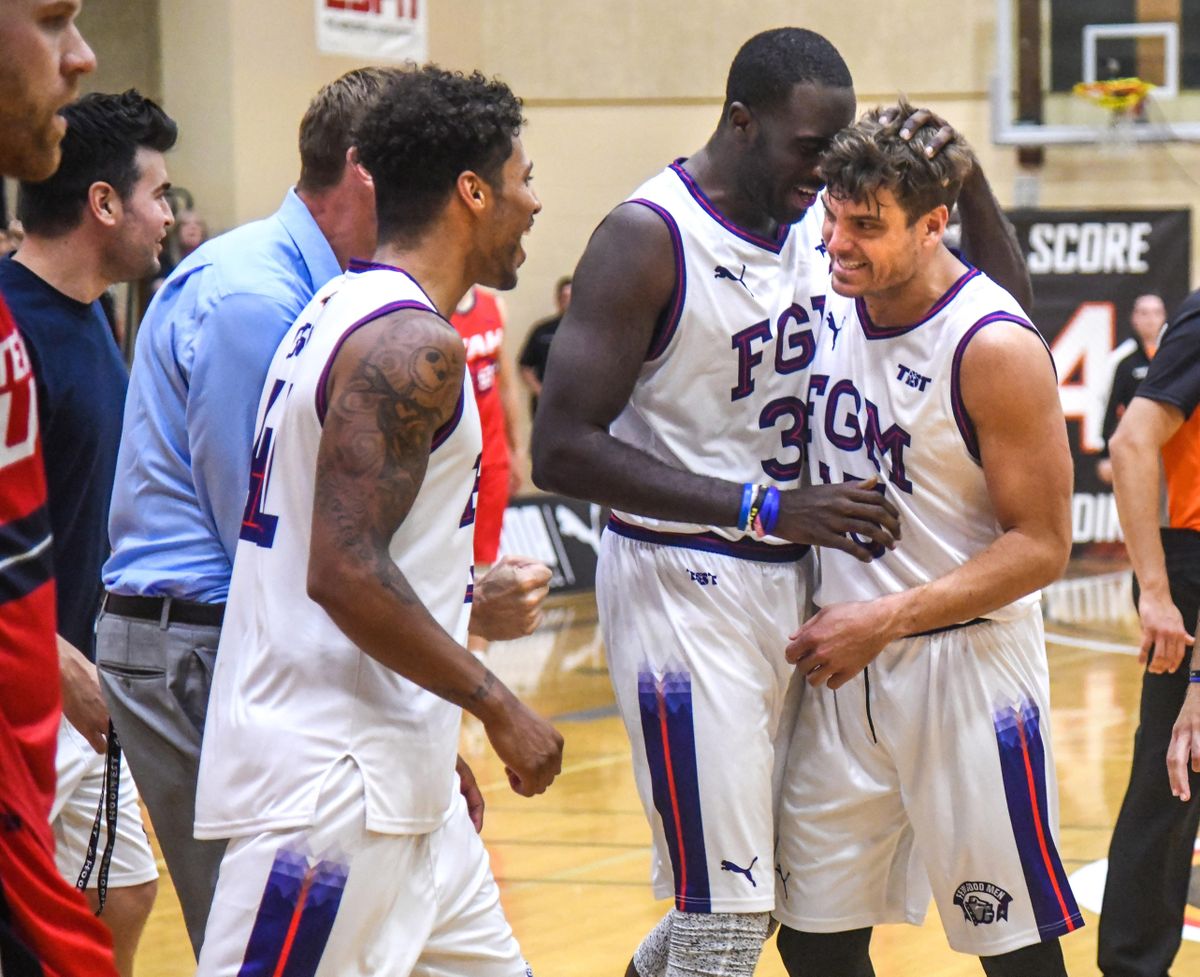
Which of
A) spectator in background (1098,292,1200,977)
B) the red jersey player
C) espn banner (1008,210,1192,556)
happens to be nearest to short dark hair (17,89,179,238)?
spectator in background (1098,292,1200,977)

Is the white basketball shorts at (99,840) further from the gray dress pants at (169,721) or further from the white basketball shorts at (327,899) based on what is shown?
the white basketball shorts at (327,899)

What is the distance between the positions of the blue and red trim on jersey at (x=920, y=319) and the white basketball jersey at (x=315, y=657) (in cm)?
108

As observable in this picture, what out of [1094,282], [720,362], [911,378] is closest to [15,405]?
[720,362]

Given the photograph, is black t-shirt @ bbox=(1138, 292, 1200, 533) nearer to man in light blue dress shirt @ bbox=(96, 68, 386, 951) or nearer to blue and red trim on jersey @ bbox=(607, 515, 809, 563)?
blue and red trim on jersey @ bbox=(607, 515, 809, 563)

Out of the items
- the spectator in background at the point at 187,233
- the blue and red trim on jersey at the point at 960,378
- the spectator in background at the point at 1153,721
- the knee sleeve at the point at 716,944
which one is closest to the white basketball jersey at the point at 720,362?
the blue and red trim on jersey at the point at 960,378

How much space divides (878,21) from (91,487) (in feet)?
36.3

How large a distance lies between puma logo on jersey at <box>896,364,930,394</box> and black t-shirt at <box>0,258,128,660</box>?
1.58 m

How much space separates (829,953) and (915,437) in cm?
110

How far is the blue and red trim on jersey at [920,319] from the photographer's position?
338 cm

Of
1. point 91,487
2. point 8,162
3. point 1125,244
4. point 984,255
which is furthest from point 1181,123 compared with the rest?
point 8,162

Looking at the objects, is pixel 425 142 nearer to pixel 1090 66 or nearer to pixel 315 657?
pixel 315 657

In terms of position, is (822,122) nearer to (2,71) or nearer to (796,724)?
(796,724)

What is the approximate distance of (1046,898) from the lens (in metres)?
3.37

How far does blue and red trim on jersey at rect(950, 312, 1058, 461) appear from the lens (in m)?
3.28
